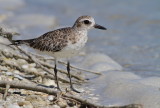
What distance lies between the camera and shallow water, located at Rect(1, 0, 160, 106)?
9.31m

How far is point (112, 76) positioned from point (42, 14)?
281 inches

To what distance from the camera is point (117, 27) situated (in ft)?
44.0

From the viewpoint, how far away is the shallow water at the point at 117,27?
30.6ft

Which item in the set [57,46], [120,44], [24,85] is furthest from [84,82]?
[120,44]

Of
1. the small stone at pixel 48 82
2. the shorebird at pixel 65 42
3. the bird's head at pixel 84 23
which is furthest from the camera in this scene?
the small stone at pixel 48 82

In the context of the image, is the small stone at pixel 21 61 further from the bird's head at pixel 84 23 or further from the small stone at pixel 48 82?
the bird's head at pixel 84 23

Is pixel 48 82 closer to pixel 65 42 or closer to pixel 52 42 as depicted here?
pixel 52 42

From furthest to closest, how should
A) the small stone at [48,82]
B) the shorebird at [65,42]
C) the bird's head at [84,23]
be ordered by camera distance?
the small stone at [48,82] → the bird's head at [84,23] → the shorebird at [65,42]

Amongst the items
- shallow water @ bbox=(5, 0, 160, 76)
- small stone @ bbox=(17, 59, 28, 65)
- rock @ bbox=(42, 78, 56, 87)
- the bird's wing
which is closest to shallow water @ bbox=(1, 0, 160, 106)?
shallow water @ bbox=(5, 0, 160, 76)

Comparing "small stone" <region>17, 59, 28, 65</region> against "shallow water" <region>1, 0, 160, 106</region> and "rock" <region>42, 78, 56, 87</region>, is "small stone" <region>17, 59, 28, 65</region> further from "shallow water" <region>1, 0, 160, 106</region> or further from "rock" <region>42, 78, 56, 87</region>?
"shallow water" <region>1, 0, 160, 106</region>

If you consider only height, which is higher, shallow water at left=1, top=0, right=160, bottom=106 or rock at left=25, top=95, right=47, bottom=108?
shallow water at left=1, top=0, right=160, bottom=106

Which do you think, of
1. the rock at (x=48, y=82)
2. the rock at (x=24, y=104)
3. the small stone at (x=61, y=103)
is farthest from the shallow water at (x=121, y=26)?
the rock at (x=24, y=104)

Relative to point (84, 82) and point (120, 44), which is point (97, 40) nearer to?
point (120, 44)

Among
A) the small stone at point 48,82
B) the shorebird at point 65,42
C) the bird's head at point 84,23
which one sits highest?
the bird's head at point 84,23
